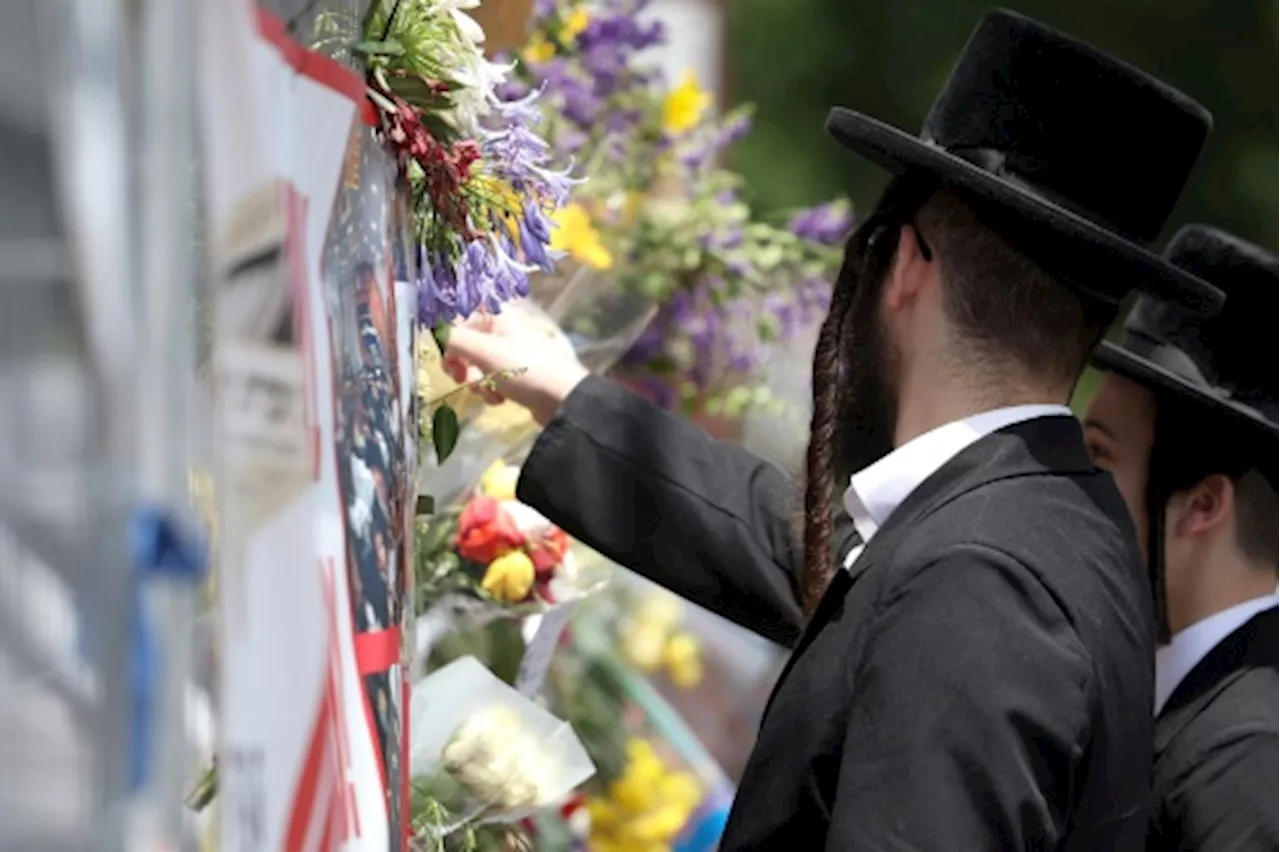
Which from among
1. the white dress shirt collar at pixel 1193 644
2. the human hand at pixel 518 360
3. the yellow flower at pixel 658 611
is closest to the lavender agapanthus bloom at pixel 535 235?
the human hand at pixel 518 360

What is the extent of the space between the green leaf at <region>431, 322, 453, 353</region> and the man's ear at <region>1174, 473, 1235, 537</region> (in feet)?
4.36

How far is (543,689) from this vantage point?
3.18 metres

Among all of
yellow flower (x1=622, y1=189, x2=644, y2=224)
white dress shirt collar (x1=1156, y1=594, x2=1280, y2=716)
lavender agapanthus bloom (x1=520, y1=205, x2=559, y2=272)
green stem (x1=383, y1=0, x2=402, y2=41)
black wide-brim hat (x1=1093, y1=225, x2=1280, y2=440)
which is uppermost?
green stem (x1=383, y1=0, x2=402, y2=41)

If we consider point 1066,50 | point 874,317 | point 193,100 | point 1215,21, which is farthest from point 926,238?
point 1215,21

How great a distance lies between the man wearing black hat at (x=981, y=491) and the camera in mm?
1755

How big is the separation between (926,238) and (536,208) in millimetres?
416

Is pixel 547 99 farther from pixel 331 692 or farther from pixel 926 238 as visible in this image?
pixel 331 692

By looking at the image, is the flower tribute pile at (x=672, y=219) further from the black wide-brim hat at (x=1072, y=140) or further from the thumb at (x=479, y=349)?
the black wide-brim hat at (x=1072, y=140)

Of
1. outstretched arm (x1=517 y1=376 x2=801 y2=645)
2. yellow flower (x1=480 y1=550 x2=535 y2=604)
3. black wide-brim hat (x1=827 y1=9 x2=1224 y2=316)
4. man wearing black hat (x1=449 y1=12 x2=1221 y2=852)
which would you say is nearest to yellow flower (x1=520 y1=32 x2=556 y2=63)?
→ outstretched arm (x1=517 y1=376 x2=801 y2=645)

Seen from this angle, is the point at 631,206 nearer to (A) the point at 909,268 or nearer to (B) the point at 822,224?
(B) the point at 822,224

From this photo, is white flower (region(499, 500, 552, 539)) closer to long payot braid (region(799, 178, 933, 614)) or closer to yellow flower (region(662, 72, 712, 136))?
long payot braid (region(799, 178, 933, 614))

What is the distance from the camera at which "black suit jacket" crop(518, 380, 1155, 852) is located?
68.3 inches

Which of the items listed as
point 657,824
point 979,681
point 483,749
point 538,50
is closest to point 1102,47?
point 538,50

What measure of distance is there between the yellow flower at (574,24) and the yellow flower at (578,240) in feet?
1.09
